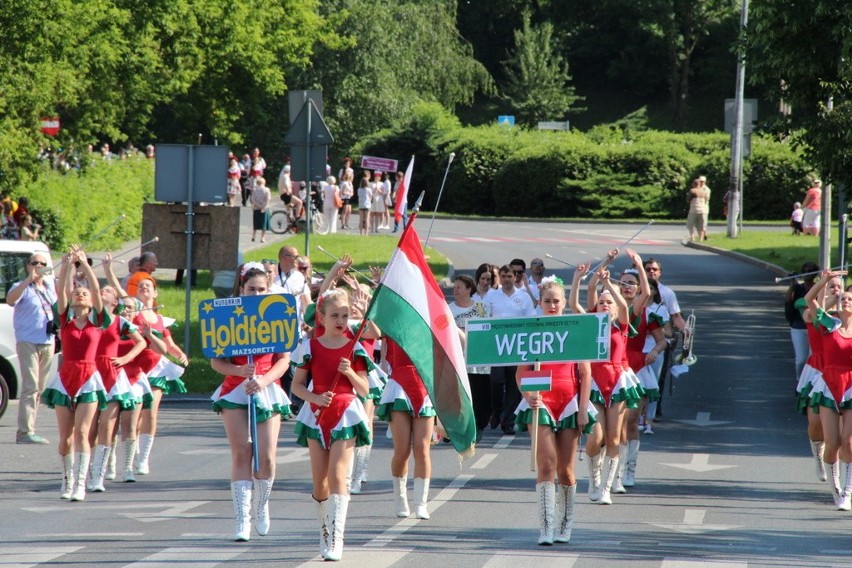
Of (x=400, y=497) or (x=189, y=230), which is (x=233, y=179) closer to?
(x=189, y=230)

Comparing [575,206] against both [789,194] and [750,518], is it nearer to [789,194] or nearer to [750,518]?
[789,194]

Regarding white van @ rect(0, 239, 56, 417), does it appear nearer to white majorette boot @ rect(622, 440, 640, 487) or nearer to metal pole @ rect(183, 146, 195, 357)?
metal pole @ rect(183, 146, 195, 357)

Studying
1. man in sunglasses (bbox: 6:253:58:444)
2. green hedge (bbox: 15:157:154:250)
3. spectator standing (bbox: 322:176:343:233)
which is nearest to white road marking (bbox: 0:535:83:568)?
man in sunglasses (bbox: 6:253:58:444)

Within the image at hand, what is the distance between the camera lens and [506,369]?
16.9m

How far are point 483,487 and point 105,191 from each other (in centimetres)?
2692

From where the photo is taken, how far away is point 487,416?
16703 millimetres

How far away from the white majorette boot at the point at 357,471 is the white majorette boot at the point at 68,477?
7.72ft

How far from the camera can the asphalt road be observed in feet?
31.9

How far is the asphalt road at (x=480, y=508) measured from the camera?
31.9 feet

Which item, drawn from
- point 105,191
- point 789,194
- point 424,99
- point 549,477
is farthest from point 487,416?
point 424,99

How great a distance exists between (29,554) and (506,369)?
818cm

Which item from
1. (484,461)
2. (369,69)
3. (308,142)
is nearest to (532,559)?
(484,461)

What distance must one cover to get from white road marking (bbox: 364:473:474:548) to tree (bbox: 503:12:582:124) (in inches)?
2716

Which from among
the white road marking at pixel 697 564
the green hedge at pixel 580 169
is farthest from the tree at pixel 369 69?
the white road marking at pixel 697 564
